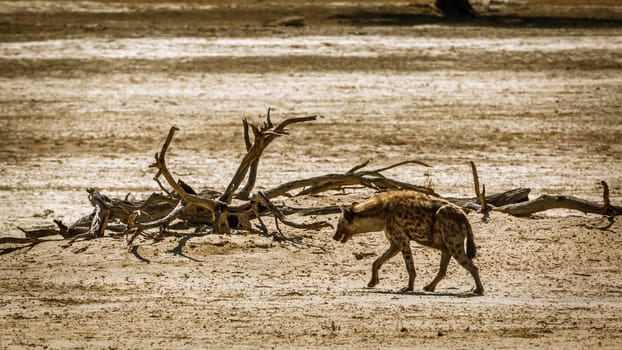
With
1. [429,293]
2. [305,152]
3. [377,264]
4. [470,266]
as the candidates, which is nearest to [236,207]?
[377,264]

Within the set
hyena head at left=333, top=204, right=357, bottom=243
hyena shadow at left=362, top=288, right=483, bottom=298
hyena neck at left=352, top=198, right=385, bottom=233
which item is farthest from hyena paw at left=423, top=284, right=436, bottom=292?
hyena head at left=333, top=204, right=357, bottom=243

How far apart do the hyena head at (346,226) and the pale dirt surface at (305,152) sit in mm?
324

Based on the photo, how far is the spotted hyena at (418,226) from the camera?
11.3m

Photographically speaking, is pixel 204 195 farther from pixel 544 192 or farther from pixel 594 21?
pixel 594 21

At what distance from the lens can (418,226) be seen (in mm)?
11414

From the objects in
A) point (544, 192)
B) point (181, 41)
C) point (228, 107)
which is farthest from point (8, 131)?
point (544, 192)

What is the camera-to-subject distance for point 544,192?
16.8m

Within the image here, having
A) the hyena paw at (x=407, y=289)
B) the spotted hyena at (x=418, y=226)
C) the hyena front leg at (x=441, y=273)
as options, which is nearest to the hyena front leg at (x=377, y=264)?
the spotted hyena at (x=418, y=226)

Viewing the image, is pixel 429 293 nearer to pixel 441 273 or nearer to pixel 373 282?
pixel 441 273

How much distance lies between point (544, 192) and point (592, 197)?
58 cm

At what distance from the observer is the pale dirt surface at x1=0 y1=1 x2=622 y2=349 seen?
10164 mm

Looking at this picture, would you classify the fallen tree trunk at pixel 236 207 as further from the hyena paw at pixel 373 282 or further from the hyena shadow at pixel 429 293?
the hyena shadow at pixel 429 293

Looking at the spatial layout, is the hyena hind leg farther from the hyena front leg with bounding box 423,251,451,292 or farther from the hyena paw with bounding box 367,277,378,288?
the hyena paw with bounding box 367,277,378,288

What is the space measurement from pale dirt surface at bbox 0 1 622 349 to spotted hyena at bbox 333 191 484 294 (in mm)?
277
